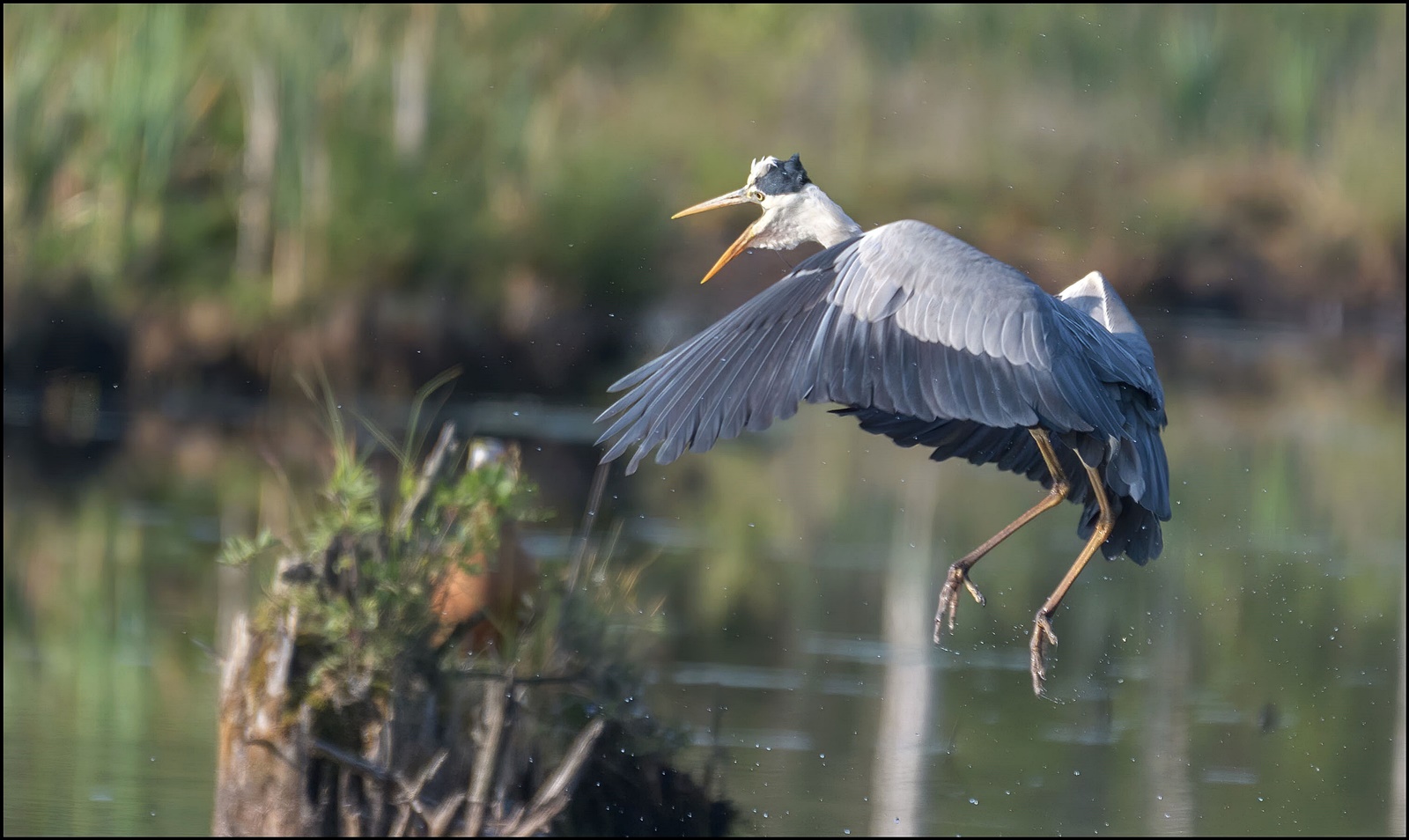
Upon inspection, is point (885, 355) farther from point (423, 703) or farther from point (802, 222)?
point (423, 703)

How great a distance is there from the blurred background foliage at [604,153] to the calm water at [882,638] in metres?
2.65

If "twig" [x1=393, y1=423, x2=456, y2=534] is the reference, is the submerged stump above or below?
below

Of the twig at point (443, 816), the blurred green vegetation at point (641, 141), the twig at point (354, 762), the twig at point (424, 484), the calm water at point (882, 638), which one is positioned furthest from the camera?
the blurred green vegetation at point (641, 141)

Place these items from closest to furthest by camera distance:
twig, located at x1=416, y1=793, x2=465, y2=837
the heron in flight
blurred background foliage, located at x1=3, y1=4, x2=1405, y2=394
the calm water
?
the heron in flight
twig, located at x1=416, y1=793, x2=465, y2=837
the calm water
blurred background foliage, located at x1=3, y1=4, x2=1405, y2=394

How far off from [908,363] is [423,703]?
6.74 ft

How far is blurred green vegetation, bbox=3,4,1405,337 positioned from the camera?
18.8 metres

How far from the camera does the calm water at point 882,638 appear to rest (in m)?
8.07

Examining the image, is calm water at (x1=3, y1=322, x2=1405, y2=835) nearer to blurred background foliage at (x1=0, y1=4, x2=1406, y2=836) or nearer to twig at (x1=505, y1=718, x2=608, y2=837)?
blurred background foliage at (x1=0, y1=4, x2=1406, y2=836)

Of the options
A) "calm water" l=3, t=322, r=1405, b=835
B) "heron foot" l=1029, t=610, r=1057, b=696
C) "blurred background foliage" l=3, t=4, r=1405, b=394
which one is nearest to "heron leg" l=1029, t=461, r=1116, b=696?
"heron foot" l=1029, t=610, r=1057, b=696

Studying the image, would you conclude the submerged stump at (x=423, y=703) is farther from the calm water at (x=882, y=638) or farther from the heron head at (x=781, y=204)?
the heron head at (x=781, y=204)

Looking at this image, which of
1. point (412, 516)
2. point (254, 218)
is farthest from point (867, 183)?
point (412, 516)

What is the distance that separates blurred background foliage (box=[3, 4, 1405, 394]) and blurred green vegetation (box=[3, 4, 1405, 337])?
40mm

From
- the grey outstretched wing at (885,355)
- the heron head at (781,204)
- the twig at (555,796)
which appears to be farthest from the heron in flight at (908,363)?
the twig at (555,796)

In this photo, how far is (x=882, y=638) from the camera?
35.0 feet
